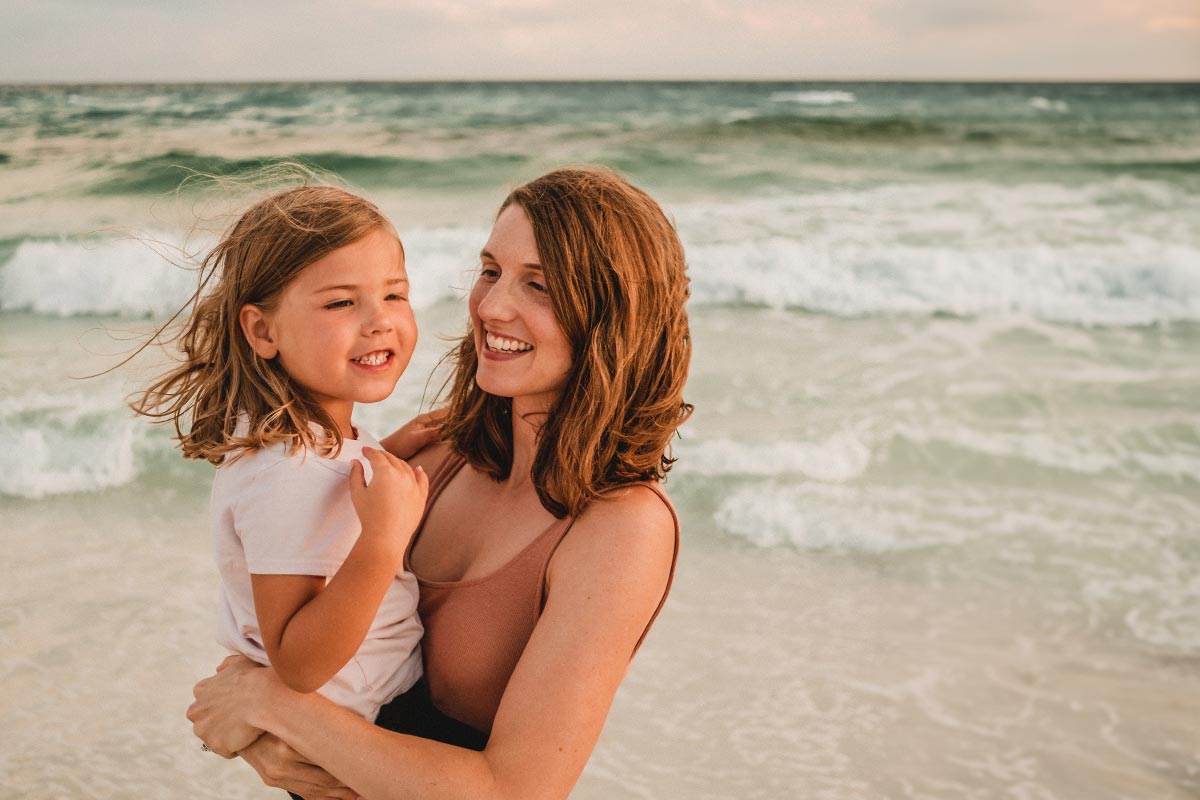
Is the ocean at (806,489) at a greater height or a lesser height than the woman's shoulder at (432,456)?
lesser

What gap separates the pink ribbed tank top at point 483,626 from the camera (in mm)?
2061

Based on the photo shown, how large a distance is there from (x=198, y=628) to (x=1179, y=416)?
663 cm

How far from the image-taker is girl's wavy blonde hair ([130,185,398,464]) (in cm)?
204

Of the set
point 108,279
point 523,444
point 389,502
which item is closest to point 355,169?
point 108,279

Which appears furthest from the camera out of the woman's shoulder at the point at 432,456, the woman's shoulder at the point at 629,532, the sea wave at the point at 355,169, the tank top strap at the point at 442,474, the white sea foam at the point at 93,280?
the sea wave at the point at 355,169

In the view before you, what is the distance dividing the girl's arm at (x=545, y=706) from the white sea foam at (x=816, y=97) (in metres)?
27.0

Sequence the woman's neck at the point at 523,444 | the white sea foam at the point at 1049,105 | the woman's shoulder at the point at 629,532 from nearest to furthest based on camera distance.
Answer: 1. the woman's shoulder at the point at 629,532
2. the woman's neck at the point at 523,444
3. the white sea foam at the point at 1049,105

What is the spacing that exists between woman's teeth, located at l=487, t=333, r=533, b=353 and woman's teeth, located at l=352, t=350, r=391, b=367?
0.71 feet

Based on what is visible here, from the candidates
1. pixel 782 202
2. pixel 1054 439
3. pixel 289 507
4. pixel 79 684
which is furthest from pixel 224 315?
pixel 782 202

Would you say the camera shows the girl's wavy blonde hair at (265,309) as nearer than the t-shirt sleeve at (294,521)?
No

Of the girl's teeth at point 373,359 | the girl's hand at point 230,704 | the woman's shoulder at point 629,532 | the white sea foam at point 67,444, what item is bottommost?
the white sea foam at point 67,444

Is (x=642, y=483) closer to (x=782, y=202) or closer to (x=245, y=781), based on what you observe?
(x=245, y=781)

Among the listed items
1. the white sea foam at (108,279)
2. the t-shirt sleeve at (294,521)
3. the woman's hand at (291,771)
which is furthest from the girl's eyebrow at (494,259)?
the white sea foam at (108,279)

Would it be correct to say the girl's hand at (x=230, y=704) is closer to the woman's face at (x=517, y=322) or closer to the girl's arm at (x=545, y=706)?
the girl's arm at (x=545, y=706)
